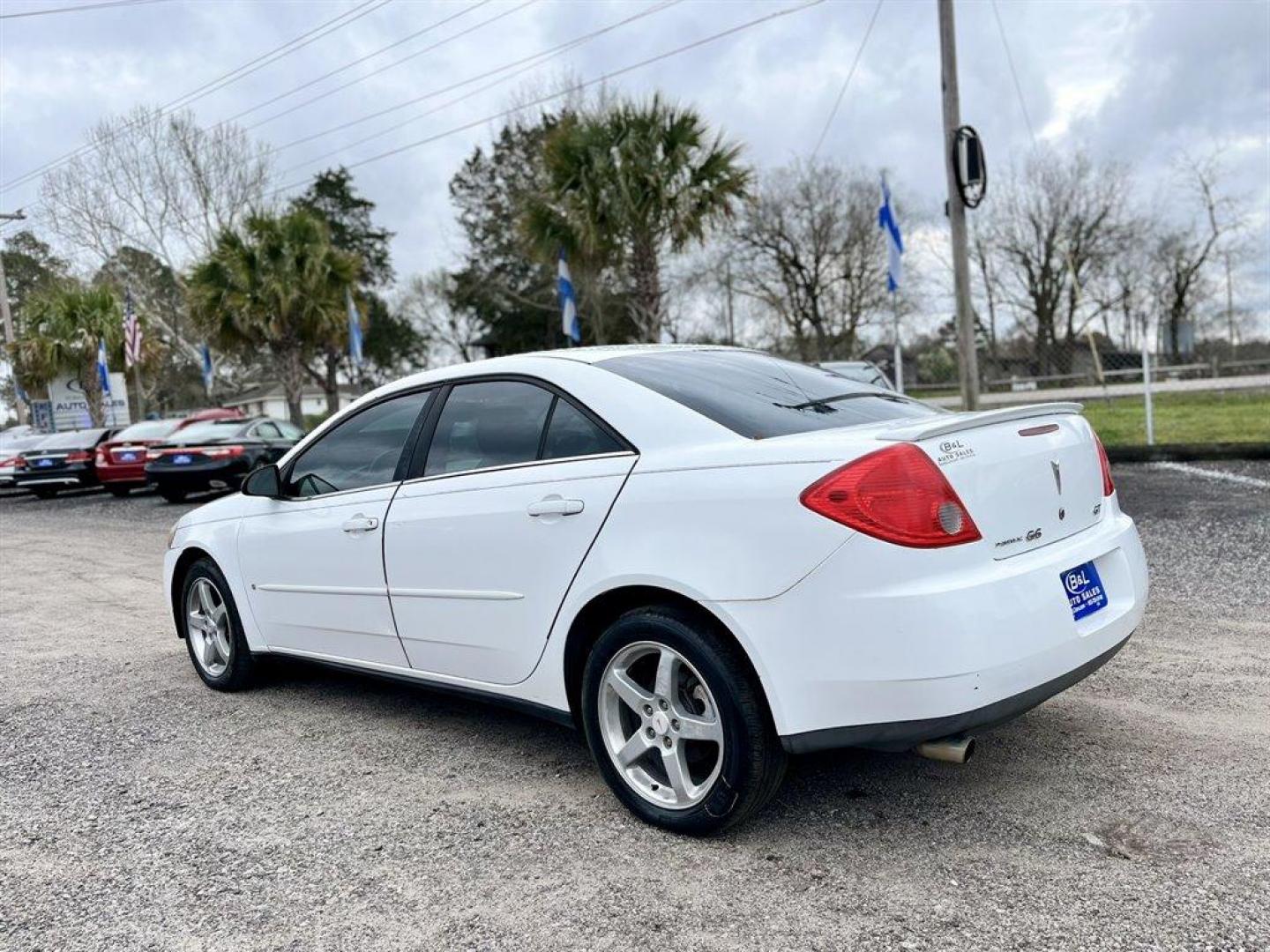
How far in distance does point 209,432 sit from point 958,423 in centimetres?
1538

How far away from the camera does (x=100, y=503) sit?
18.0m

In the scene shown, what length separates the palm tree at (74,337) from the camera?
3091cm

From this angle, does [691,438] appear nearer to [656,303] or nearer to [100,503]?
[656,303]

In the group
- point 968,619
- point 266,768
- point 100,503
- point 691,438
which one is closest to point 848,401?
point 691,438

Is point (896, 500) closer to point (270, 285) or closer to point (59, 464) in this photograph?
point (59, 464)

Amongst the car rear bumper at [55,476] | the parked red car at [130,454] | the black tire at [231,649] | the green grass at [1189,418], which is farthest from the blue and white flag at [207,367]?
the black tire at [231,649]

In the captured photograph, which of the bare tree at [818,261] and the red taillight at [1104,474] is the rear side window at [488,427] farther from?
the bare tree at [818,261]

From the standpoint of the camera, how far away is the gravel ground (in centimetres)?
256

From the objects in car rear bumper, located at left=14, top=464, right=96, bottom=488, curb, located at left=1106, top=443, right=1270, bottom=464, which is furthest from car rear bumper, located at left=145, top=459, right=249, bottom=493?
curb, located at left=1106, top=443, right=1270, bottom=464

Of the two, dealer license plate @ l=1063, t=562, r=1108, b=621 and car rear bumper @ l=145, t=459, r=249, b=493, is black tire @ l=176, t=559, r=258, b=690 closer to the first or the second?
dealer license plate @ l=1063, t=562, r=1108, b=621

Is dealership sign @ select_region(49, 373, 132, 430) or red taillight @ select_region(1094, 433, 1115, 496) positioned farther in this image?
dealership sign @ select_region(49, 373, 132, 430)

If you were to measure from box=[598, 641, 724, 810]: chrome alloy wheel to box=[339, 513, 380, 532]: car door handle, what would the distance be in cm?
128

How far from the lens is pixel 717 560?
281 cm

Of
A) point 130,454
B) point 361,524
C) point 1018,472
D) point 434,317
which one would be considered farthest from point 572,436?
point 434,317
